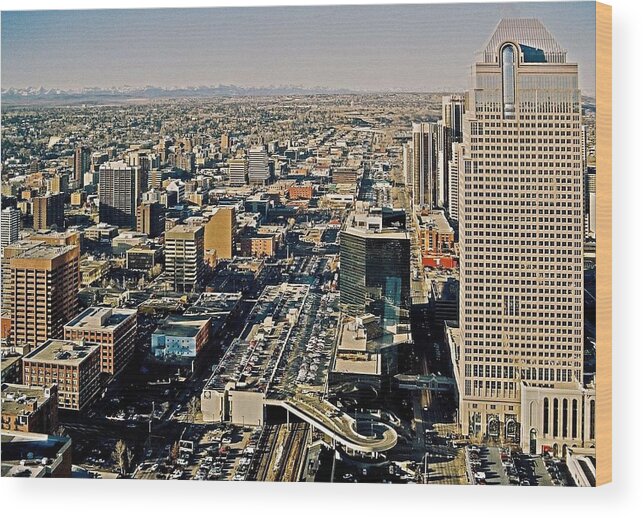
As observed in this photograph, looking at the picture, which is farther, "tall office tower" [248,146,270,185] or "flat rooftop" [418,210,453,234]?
Result: "tall office tower" [248,146,270,185]

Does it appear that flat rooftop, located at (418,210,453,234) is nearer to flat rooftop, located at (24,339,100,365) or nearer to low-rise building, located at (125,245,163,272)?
low-rise building, located at (125,245,163,272)

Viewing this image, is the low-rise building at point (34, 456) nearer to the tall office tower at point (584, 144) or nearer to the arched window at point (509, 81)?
the arched window at point (509, 81)

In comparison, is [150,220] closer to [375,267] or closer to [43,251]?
[43,251]

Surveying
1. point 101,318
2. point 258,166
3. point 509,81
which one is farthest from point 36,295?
point 509,81

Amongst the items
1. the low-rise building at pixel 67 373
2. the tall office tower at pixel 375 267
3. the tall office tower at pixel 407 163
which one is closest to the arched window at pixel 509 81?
the tall office tower at pixel 407 163

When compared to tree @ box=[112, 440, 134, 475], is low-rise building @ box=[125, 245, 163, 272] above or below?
above

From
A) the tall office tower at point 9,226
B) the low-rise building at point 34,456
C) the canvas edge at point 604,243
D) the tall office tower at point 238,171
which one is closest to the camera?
the canvas edge at point 604,243

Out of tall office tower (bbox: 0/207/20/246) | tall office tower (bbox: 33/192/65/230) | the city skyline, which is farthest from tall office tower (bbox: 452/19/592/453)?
tall office tower (bbox: 0/207/20/246)
